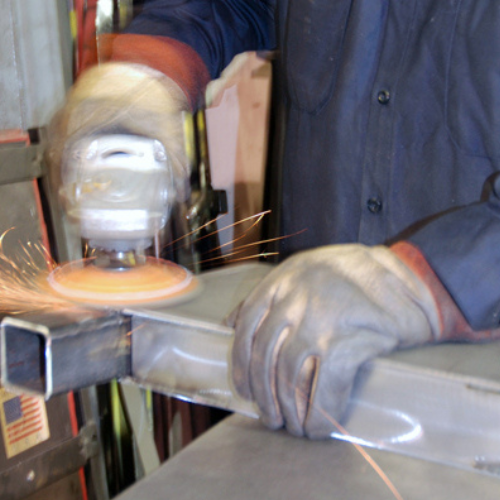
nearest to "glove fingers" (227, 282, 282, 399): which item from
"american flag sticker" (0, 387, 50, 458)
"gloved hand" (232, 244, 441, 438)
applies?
"gloved hand" (232, 244, 441, 438)

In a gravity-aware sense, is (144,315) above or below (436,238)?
below

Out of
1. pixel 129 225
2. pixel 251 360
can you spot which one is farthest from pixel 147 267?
pixel 251 360

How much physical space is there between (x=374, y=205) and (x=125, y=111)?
0.52 metres

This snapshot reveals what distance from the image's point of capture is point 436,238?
Result: 2.43 feet

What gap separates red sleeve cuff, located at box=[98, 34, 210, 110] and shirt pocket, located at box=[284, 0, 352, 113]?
0.22 metres

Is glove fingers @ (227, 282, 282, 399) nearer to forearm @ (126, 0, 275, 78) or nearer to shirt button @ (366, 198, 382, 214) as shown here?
shirt button @ (366, 198, 382, 214)

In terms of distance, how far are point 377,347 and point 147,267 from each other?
0.50m

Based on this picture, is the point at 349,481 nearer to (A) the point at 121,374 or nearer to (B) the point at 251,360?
(B) the point at 251,360

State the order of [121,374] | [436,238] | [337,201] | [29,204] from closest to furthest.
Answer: [436,238]
[121,374]
[337,201]
[29,204]

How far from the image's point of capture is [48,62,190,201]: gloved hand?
3.47 feet

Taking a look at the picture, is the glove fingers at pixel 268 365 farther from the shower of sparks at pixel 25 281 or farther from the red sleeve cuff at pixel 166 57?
the red sleeve cuff at pixel 166 57

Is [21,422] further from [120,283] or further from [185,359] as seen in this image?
[185,359]

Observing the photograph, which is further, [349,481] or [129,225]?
[129,225]

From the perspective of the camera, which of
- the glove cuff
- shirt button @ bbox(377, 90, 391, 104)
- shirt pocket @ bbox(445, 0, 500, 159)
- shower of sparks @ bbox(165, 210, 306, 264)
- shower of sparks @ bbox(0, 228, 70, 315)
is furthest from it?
shower of sparks @ bbox(165, 210, 306, 264)
